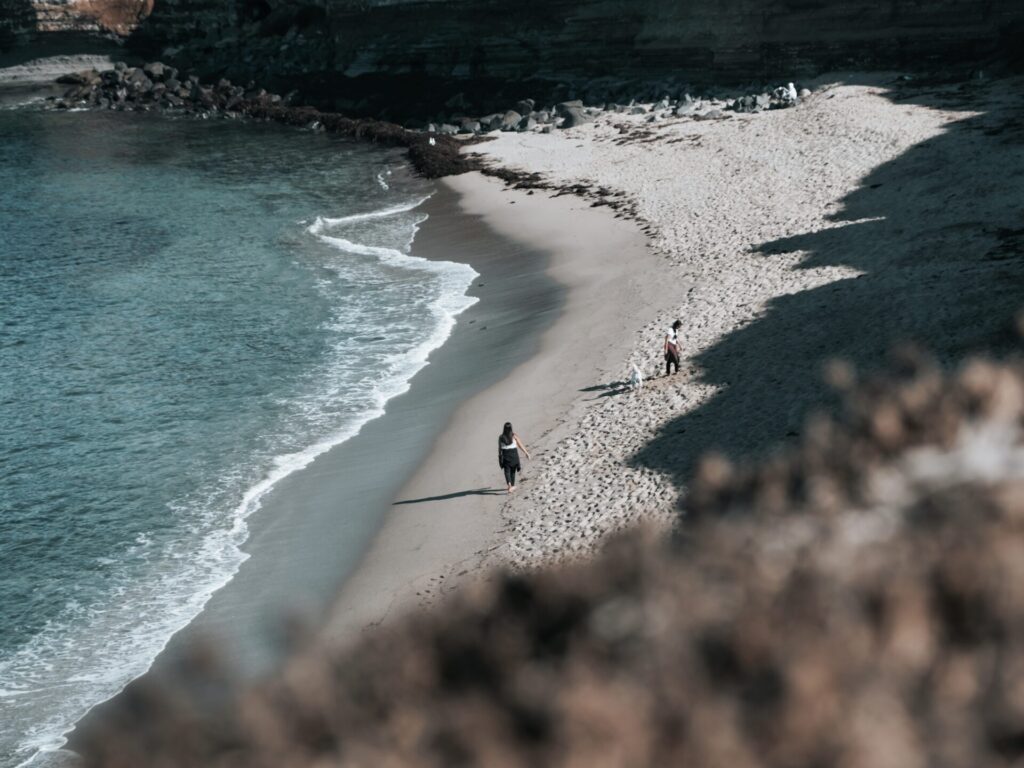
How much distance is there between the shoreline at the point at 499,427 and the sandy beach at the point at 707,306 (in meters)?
0.05

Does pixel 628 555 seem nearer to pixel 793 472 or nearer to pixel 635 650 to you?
pixel 635 650

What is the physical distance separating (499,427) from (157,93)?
61.4m

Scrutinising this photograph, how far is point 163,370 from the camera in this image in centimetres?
2645

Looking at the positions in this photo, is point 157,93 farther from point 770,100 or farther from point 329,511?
point 329,511

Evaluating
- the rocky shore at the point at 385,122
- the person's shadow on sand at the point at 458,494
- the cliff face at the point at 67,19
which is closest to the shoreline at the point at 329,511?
the person's shadow on sand at the point at 458,494

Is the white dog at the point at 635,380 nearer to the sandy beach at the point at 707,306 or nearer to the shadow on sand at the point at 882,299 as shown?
the sandy beach at the point at 707,306

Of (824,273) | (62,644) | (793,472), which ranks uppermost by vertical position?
(793,472)

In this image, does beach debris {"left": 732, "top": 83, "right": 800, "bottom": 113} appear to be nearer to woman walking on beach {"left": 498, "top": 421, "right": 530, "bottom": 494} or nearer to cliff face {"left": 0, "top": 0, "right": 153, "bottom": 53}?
woman walking on beach {"left": 498, "top": 421, "right": 530, "bottom": 494}

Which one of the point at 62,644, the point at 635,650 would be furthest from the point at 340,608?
the point at 635,650

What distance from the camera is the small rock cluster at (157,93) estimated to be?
70.0m

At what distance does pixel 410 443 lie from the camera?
2119cm

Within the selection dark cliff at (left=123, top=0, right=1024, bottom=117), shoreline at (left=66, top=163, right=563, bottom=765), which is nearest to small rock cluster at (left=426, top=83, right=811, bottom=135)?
dark cliff at (left=123, top=0, right=1024, bottom=117)

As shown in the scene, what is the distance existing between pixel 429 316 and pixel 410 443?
8.05m

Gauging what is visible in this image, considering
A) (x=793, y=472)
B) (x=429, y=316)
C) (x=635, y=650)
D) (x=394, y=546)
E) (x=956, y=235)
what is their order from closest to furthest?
(x=635, y=650), (x=793, y=472), (x=394, y=546), (x=956, y=235), (x=429, y=316)
